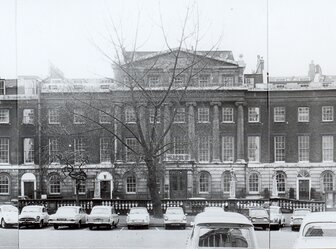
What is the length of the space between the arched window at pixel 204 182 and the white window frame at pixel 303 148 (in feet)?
3.76

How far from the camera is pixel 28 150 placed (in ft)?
18.6

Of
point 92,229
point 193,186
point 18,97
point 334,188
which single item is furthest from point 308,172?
point 18,97

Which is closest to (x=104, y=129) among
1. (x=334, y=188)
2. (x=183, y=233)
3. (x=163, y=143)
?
(x=163, y=143)

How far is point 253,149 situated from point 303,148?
0.60 m

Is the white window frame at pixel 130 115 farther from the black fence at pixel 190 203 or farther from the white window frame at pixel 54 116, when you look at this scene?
the black fence at pixel 190 203

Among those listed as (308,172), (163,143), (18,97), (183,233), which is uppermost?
(18,97)

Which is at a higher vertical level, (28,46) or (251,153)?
(28,46)

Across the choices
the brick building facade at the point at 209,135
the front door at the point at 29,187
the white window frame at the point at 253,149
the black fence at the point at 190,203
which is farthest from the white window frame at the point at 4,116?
the white window frame at the point at 253,149

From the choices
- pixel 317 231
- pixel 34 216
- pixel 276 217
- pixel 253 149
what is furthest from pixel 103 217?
pixel 317 231

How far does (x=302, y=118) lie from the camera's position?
18.0ft

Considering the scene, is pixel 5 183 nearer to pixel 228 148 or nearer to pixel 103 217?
pixel 103 217

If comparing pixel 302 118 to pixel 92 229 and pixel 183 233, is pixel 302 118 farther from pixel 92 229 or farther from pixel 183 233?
pixel 92 229

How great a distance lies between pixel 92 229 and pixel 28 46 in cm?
238

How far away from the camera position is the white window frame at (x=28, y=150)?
5.65 meters
